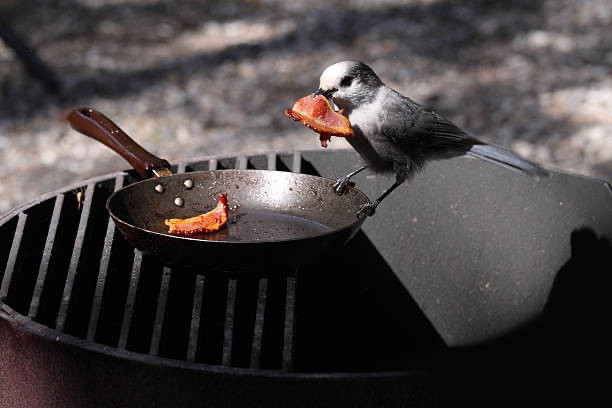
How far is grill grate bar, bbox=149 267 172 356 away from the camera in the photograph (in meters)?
1.35

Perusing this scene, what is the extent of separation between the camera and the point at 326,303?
7.72 ft

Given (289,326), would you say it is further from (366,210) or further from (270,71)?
(270,71)

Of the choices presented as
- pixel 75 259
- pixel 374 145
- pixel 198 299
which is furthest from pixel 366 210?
pixel 75 259

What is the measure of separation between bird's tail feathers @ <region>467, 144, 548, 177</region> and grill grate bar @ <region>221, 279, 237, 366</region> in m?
0.98

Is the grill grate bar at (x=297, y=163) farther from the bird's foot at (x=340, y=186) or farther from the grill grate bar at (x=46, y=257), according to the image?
the grill grate bar at (x=46, y=257)

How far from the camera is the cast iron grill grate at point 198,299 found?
61.1 inches

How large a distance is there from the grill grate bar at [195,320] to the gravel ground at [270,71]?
305 cm

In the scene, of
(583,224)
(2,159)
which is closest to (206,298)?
(583,224)

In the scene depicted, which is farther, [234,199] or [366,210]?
[234,199]

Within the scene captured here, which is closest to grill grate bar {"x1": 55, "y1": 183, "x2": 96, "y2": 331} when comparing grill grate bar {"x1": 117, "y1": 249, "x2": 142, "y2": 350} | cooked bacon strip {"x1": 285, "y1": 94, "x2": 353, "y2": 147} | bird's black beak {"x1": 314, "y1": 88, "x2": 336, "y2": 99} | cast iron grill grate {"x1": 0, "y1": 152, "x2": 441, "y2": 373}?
cast iron grill grate {"x1": 0, "y1": 152, "x2": 441, "y2": 373}

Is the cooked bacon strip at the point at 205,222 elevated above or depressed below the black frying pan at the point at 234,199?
below

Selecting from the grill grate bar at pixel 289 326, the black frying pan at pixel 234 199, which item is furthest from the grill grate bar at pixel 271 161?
the grill grate bar at pixel 289 326

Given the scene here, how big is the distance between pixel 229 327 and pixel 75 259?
0.55 meters

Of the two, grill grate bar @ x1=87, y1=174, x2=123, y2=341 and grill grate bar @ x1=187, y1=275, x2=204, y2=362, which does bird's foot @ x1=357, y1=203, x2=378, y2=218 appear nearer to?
grill grate bar @ x1=187, y1=275, x2=204, y2=362
